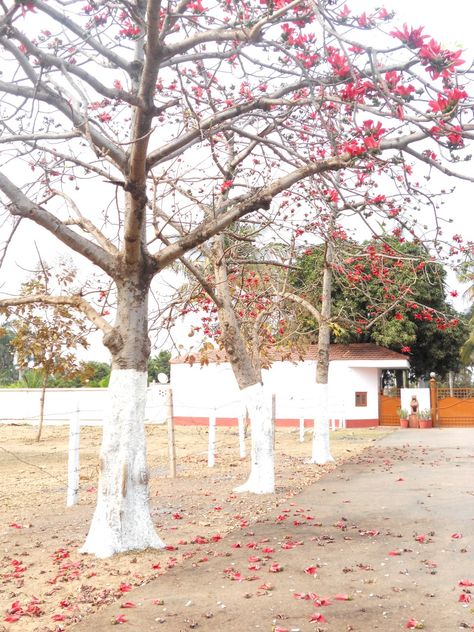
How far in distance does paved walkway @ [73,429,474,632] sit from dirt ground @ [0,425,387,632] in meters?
0.30

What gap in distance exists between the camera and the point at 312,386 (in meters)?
32.1

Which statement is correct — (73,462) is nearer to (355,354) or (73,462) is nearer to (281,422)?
(281,422)

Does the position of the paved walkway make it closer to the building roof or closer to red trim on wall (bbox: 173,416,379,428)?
the building roof

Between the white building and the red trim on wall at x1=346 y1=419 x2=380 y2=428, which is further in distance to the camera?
the red trim on wall at x1=346 y1=419 x2=380 y2=428

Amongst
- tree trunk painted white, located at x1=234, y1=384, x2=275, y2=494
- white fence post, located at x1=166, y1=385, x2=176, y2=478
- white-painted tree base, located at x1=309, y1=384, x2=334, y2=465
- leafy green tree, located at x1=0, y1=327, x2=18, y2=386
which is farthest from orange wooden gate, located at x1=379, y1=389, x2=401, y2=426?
leafy green tree, located at x1=0, y1=327, x2=18, y2=386

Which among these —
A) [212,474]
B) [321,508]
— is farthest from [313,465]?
[321,508]

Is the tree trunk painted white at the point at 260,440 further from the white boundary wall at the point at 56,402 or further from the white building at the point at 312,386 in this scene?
the white boundary wall at the point at 56,402

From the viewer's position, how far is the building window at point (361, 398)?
3177 centimetres

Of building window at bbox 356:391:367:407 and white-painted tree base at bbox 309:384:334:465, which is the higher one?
building window at bbox 356:391:367:407

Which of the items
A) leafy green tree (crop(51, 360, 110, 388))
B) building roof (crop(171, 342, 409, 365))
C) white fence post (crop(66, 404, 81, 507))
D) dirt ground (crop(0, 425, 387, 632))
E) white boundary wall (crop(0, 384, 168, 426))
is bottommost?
dirt ground (crop(0, 425, 387, 632))

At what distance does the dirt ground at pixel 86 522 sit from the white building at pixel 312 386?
458 inches

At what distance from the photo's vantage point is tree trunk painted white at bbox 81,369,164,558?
693 centimetres

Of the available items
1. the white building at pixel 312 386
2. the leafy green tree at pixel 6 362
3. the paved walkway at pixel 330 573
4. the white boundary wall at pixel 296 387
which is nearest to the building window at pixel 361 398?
the white building at pixel 312 386

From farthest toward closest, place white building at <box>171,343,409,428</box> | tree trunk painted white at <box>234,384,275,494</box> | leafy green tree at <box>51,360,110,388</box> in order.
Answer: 1. white building at <box>171,343,409,428</box>
2. leafy green tree at <box>51,360,110,388</box>
3. tree trunk painted white at <box>234,384,275,494</box>
